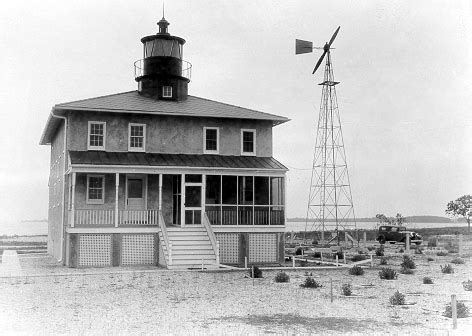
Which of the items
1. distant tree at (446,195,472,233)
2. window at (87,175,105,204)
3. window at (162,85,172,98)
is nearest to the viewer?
window at (87,175,105,204)

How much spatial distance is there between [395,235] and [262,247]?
23263mm

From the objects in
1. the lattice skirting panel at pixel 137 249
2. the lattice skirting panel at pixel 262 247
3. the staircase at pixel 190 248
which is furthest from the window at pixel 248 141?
the lattice skirting panel at pixel 137 249

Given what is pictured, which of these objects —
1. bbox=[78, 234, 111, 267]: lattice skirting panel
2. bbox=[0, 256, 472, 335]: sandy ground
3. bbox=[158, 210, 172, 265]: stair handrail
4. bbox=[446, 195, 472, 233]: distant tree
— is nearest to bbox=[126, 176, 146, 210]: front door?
bbox=[158, 210, 172, 265]: stair handrail

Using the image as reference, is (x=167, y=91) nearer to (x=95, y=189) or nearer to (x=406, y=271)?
(x=95, y=189)

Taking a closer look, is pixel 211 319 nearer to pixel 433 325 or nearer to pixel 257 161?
pixel 433 325

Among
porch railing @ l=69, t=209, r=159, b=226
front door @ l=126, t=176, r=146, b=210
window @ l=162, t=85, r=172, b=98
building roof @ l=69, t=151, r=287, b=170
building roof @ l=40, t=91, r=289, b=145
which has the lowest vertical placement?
porch railing @ l=69, t=209, r=159, b=226

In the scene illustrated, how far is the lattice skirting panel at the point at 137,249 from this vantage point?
26.4 metres

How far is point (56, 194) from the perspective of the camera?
1310 inches

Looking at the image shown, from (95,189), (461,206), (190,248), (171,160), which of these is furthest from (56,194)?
(461,206)

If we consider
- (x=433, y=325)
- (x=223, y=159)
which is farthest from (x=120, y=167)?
(x=433, y=325)

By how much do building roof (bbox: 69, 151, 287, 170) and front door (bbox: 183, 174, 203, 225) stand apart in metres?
1.01

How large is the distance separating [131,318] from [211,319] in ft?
5.90

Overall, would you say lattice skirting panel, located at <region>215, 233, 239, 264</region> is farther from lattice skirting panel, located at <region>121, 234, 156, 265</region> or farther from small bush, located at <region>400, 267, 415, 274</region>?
small bush, located at <region>400, 267, 415, 274</region>

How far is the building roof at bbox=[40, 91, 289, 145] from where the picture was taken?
90.7 ft
